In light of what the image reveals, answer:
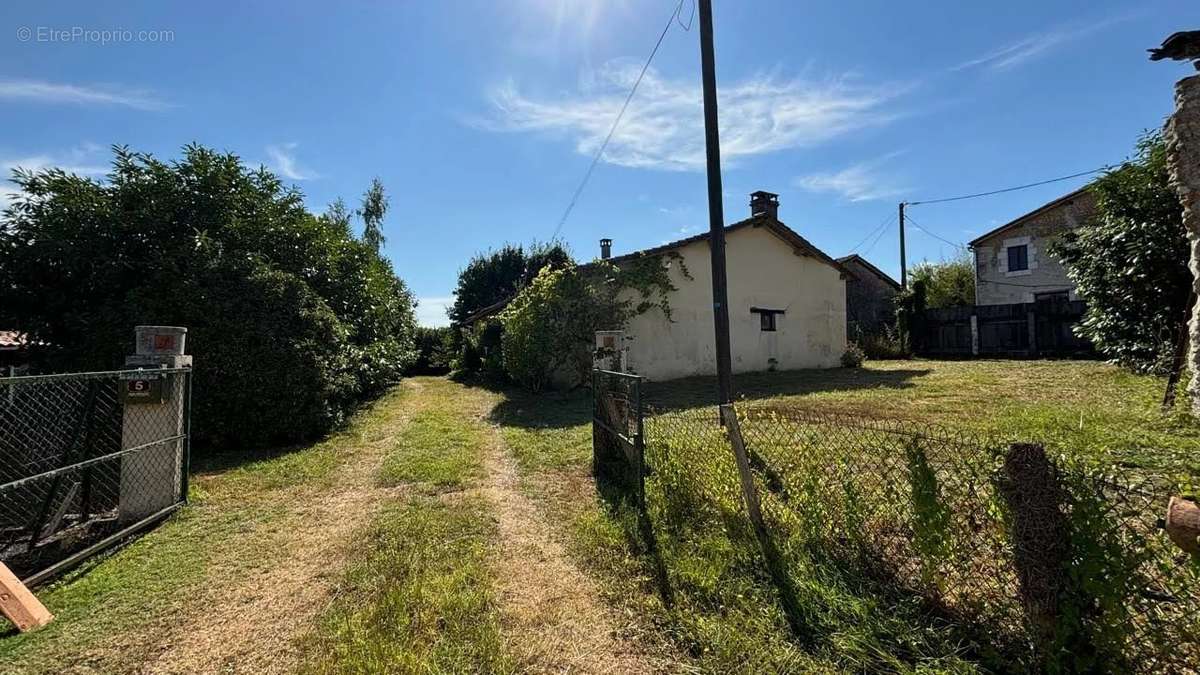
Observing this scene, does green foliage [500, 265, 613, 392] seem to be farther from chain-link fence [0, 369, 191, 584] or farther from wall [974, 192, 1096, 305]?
wall [974, 192, 1096, 305]

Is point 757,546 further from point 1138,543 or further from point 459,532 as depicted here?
point 459,532

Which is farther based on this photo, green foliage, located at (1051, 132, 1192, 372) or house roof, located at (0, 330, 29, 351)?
house roof, located at (0, 330, 29, 351)

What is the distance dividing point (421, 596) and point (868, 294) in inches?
1109

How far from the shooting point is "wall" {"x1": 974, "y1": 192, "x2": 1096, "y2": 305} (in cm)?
2006

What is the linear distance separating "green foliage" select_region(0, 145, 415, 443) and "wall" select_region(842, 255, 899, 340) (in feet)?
76.9

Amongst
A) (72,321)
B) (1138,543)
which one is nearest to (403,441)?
(72,321)

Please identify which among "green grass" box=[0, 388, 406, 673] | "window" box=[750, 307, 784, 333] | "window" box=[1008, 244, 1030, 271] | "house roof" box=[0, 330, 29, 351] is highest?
"window" box=[1008, 244, 1030, 271]

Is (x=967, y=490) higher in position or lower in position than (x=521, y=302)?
lower

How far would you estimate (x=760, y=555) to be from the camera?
319 cm

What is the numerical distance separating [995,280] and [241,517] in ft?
91.2

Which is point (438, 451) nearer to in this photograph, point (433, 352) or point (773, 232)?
point (773, 232)

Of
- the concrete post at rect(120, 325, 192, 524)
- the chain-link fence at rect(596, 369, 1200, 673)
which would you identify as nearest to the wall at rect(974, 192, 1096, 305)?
the chain-link fence at rect(596, 369, 1200, 673)

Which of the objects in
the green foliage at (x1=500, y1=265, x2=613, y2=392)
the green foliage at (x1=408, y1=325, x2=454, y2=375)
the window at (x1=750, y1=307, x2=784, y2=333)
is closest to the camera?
the green foliage at (x1=500, y1=265, x2=613, y2=392)

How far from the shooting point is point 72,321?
7344mm
